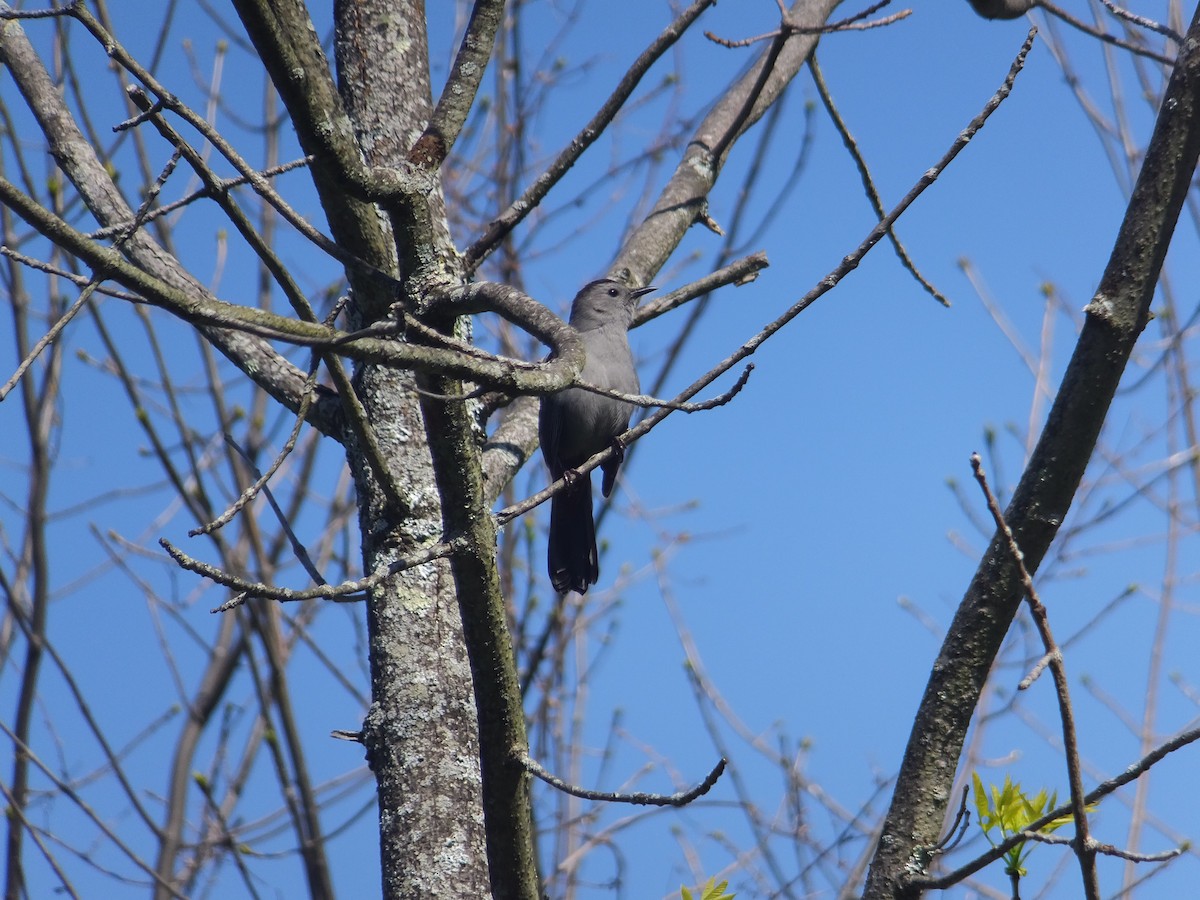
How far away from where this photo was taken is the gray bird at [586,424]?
5066 mm

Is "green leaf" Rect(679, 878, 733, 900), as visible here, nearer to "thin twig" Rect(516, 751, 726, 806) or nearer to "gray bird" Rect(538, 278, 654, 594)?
"thin twig" Rect(516, 751, 726, 806)

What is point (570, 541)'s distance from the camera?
5.07 metres

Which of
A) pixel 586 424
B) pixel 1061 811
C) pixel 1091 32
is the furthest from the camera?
pixel 586 424

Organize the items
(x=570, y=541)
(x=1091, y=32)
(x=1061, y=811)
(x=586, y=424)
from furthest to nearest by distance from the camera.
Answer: (x=586, y=424) → (x=570, y=541) → (x=1091, y=32) → (x=1061, y=811)

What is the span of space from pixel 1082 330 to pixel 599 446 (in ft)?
12.4

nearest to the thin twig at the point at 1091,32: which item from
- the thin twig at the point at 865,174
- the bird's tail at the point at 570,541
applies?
the thin twig at the point at 865,174

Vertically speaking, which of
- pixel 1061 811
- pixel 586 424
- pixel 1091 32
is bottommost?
pixel 1061 811

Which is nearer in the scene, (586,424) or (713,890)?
(713,890)

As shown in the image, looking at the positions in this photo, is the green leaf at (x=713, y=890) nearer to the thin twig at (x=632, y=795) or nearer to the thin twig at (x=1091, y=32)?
the thin twig at (x=632, y=795)

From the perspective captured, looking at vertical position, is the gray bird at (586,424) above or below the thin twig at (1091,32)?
above

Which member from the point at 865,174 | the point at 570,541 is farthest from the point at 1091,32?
the point at 570,541

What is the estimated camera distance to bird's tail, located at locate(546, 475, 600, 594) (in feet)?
16.6

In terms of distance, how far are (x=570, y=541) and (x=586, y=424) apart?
653 mm

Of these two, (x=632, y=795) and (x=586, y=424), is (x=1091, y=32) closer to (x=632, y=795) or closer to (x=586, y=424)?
(x=632, y=795)
